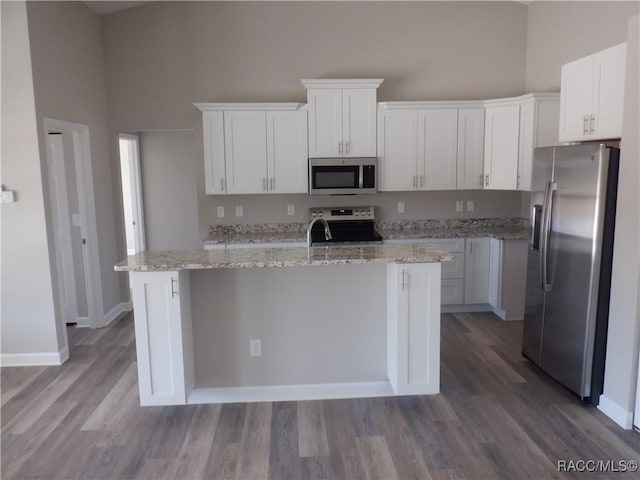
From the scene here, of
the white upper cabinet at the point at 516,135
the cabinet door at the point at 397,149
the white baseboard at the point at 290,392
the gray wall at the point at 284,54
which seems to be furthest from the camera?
the gray wall at the point at 284,54

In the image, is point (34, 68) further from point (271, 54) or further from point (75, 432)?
point (75, 432)

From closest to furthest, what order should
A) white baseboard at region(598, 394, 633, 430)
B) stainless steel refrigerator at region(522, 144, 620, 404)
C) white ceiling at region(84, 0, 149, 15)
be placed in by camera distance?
white baseboard at region(598, 394, 633, 430), stainless steel refrigerator at region(522, 144, 620, 404), white ceiling at region(84, 0, 149, 15)

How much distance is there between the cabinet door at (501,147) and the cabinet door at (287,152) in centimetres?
197

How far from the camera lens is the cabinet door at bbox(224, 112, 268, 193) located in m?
5.02

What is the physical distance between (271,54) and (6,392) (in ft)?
13.3

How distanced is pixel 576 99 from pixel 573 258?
1242 millimetres

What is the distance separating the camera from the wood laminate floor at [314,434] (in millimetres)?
2559

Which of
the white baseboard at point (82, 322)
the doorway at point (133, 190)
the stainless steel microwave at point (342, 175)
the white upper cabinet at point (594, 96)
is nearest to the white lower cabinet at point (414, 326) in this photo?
the white upper cabinet at point (594, 96)

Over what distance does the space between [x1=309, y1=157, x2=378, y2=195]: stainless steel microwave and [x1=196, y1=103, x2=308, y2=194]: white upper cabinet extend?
0.15 m

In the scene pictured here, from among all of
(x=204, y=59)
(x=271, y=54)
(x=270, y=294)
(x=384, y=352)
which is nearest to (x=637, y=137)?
(x=384, y=352)

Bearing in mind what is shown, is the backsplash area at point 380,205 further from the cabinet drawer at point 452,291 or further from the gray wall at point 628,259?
the gray wall at point 628,259

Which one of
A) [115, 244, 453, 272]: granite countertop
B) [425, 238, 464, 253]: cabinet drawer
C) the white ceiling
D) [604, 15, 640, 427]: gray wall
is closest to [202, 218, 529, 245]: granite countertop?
[425, 238, 464, 253]: cabinet drawer

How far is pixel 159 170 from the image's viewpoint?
6359mm

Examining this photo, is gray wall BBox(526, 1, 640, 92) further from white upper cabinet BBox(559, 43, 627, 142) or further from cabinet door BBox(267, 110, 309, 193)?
cabinet door BBox(267, 110, 309, 193)
